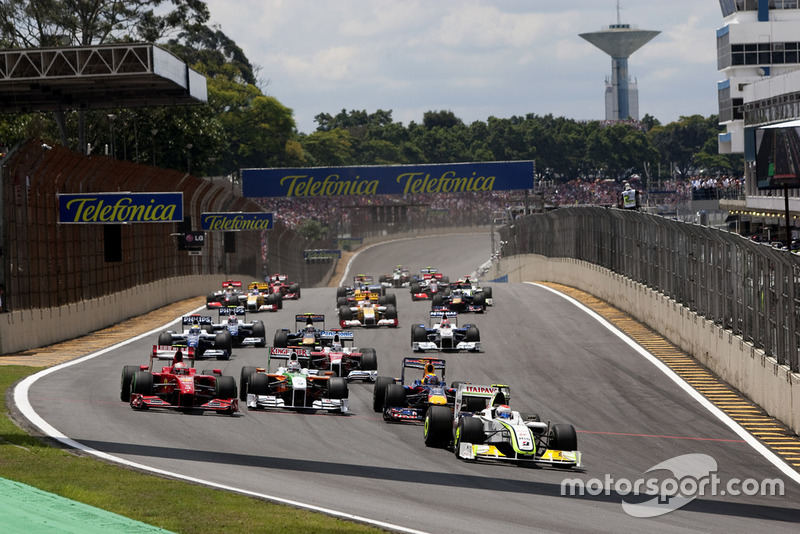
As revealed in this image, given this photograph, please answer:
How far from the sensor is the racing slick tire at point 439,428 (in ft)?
51.8

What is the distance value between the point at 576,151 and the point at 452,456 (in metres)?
153

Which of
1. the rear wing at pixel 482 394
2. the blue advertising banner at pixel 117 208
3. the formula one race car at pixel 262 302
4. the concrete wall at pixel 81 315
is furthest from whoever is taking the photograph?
the formula one race car at pixel 262 302

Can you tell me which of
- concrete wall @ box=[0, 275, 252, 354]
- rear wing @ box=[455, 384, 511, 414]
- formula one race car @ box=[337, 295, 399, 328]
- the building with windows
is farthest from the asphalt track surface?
the building with windows

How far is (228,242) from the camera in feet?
179

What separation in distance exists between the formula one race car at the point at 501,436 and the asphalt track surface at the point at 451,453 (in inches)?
7.2

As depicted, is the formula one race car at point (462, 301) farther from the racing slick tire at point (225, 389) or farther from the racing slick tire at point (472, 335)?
the racing slick tire at point (225, 389)

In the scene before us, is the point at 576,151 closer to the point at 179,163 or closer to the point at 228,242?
the point at 179,163

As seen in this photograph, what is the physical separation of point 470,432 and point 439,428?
68 cm

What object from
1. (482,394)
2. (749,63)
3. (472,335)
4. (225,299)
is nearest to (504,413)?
(482,394)

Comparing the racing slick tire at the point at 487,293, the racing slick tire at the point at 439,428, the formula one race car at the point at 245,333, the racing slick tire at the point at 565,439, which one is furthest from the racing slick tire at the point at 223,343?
the racing slick tire at the point at 487,293

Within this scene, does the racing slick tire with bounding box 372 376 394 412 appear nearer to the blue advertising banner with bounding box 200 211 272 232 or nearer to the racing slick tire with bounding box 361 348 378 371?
the racing slick tire with bounding box 361 348 378 371

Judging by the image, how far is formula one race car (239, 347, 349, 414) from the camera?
1840 centimetres

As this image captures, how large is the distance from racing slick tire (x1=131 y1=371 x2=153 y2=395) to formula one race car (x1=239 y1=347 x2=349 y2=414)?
1547 millimetres

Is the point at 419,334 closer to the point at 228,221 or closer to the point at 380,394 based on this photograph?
the point at 380,394
